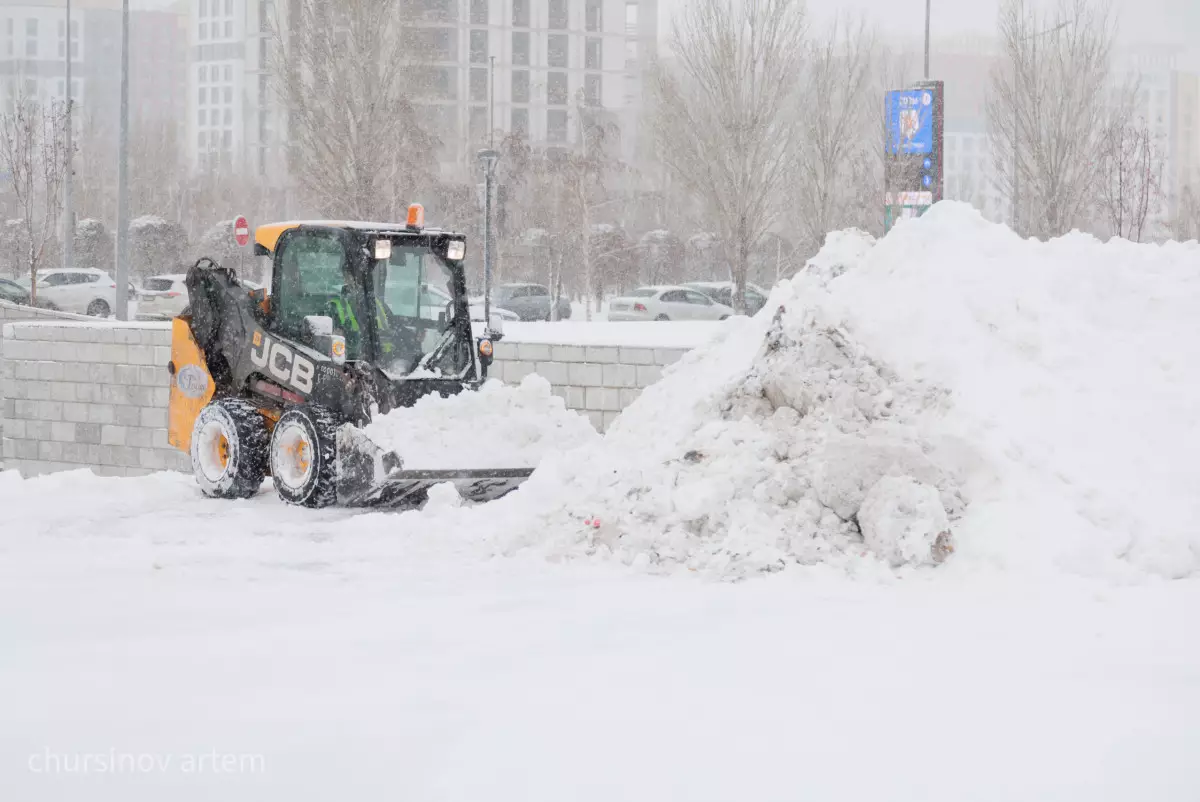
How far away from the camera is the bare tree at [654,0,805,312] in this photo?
29.9 m

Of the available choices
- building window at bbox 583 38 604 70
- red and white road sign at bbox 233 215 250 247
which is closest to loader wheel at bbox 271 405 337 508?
red and white road sign at bbox 233 215 250 247

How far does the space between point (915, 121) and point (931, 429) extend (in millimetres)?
13299

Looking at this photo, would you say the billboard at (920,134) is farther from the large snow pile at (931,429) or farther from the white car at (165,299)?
the white car at (165,299)

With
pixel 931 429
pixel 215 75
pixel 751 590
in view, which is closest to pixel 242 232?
pixel 751 590

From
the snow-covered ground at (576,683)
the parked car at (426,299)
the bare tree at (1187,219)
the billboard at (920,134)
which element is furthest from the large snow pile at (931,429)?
the bare tree at (1187,219)

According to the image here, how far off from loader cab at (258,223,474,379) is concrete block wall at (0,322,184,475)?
4744mm

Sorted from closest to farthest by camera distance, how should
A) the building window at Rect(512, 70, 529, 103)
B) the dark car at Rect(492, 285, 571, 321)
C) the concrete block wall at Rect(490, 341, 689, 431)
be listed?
the concrete block wall at Rect(490, 341, 689, 431) → the dark car at Rect(492, 285, 571, 321) → the building window at Rect(512, 70, 529, 103)

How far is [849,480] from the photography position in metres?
8.61

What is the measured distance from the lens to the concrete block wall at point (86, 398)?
15953mm

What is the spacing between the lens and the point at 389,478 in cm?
1028

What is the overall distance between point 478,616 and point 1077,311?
482 cm

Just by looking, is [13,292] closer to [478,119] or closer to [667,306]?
[667,306]

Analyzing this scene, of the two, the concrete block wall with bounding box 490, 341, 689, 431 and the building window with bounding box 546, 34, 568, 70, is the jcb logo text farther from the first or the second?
the building window with bounding box 546, 34, 568, 70

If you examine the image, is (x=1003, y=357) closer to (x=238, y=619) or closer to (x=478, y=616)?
(x=478, y=616)
